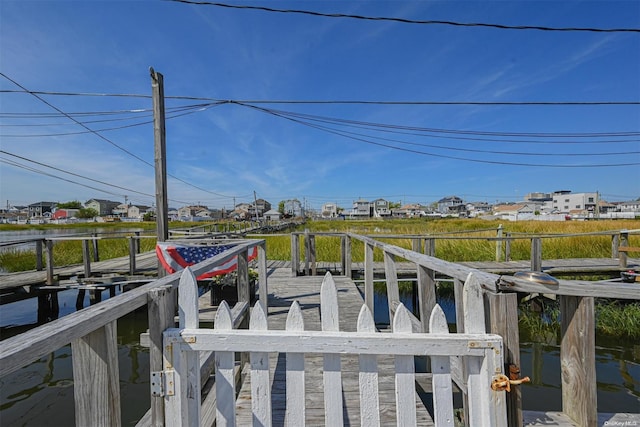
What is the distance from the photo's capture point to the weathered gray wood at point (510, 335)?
49.4 inches

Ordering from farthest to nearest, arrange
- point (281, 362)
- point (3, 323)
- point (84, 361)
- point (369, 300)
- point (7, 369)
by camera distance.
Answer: point (3, 323)
point (369, 300)
point (281, 362)
point (84, 361)
point (7, 369)

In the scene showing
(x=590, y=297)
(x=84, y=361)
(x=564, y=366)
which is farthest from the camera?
(x=564, y=366)

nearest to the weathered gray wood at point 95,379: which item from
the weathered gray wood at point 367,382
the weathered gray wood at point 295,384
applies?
the weathered gray wood at point 295,384

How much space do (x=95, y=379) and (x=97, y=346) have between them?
0.40 ft

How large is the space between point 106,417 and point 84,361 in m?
0.24

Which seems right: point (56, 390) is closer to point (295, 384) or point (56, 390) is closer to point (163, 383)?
point (163, 383)

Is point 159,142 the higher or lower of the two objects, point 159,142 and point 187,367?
the higher

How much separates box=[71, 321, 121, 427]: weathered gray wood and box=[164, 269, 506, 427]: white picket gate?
8.8 inches

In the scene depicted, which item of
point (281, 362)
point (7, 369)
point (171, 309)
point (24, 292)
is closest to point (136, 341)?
point (24, 292)

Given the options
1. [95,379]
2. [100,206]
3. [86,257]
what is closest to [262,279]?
[95,379]

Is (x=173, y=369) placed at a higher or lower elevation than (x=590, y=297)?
lower

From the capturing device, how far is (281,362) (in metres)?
2.85

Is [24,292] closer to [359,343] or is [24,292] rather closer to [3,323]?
[3,323]

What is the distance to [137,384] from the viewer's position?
4359mm
